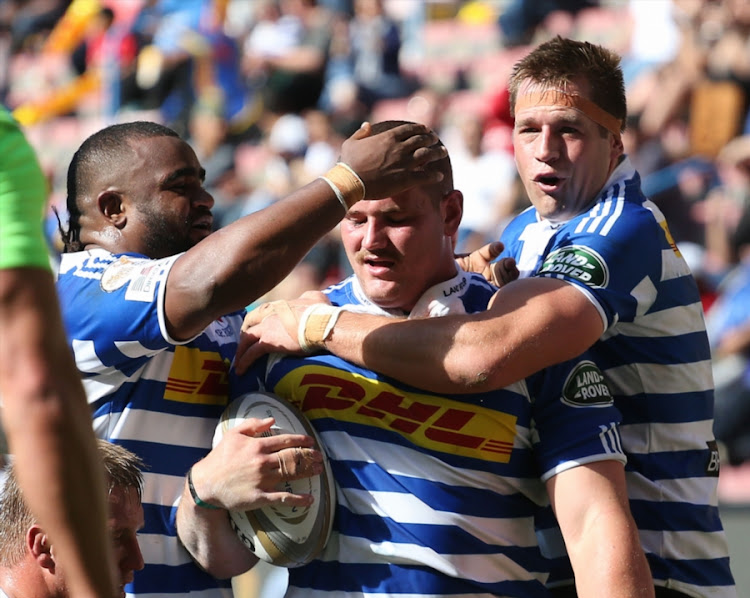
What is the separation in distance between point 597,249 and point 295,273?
20.8 ft

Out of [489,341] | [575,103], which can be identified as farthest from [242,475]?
[575,103]

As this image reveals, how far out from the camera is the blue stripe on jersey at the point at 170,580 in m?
2.86

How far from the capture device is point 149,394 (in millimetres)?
2879

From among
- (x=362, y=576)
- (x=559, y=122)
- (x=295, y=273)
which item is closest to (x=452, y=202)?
(x=559, y=122)

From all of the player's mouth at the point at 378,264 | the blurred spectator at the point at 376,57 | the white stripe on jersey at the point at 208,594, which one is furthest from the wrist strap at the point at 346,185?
the blurred spectator at the point at 376,57

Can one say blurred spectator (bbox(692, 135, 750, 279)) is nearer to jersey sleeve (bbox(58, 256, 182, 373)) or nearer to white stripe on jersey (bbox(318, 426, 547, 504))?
white stripe on jersey (bbox(318, 426, 547, 504))

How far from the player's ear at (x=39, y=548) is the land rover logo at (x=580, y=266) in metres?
1.39

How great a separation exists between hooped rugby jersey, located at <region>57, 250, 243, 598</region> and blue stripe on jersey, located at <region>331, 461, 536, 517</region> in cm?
42

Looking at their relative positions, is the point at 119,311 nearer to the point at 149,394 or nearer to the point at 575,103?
the point at 149,394

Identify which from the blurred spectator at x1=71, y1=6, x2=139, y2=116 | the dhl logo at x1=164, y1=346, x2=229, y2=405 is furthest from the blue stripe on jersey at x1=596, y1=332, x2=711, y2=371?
the blurred spectator at x1=71, y1=6, x2=139, y2=116

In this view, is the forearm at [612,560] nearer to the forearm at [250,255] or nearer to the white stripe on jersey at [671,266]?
the white stripe on jersey at [671,266]

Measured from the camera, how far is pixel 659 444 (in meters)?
3.02

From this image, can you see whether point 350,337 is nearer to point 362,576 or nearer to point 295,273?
point 362,576

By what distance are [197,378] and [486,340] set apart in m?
0.82
